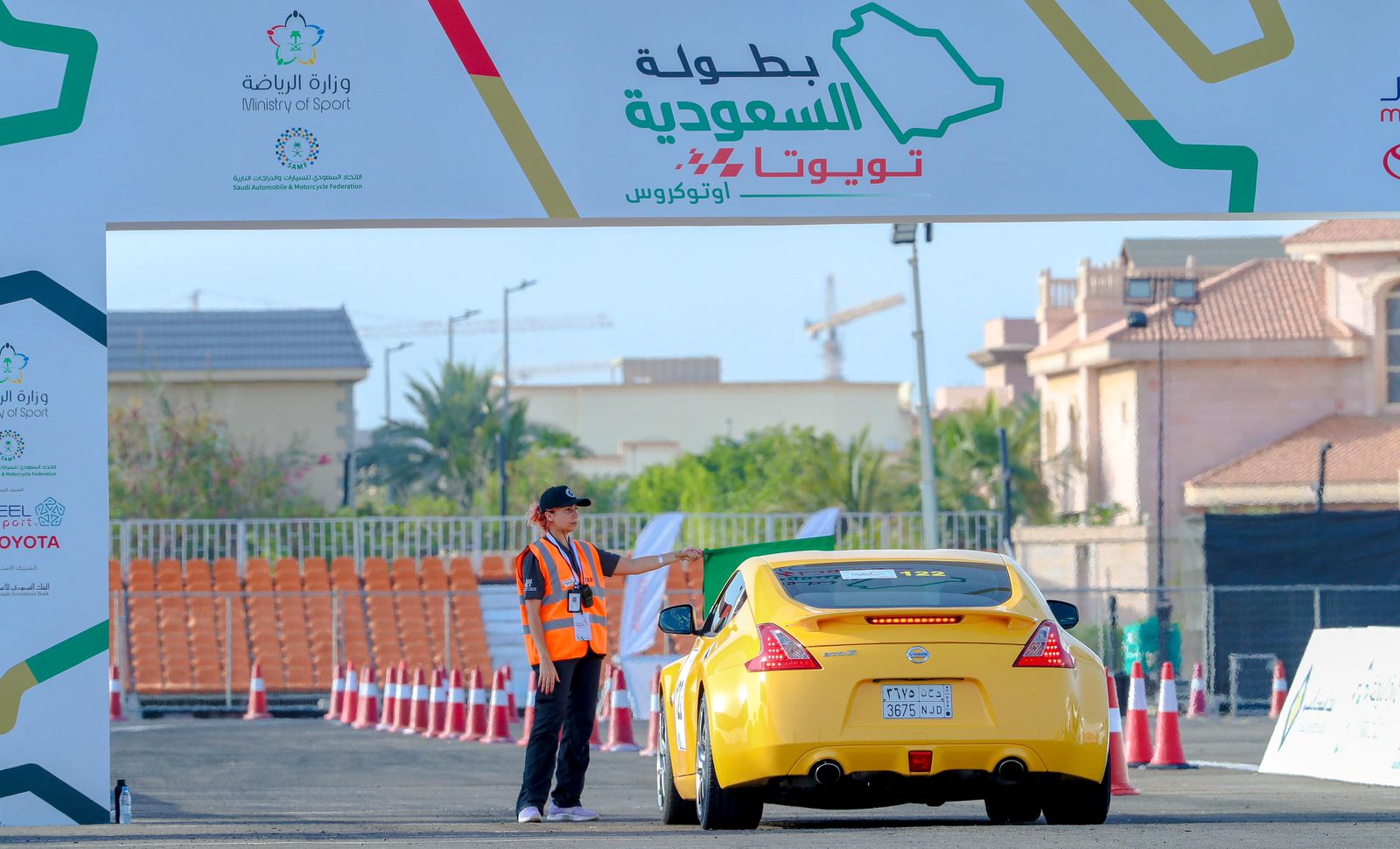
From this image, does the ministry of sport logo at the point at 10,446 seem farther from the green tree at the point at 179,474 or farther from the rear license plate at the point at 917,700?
the green tree at the point at 179,474

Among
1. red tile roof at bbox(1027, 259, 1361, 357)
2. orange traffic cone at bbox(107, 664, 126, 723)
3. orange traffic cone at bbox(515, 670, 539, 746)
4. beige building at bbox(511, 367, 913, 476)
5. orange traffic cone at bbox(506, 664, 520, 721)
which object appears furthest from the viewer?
beige building at bbox(511, 367, 913, 476)

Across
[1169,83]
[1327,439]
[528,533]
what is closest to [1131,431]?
[1327,439]

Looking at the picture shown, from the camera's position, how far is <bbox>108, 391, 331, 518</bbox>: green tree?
4894 centimetres

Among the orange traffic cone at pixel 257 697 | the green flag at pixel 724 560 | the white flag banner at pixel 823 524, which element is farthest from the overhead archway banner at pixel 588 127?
the orange traffic cone at pixel 257 697

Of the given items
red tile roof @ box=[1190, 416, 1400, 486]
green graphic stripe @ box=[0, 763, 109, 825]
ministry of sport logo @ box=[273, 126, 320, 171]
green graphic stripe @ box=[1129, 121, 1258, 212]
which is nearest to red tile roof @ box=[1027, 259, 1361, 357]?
red tile roof @ box=[1190, 416, 1400, 486]

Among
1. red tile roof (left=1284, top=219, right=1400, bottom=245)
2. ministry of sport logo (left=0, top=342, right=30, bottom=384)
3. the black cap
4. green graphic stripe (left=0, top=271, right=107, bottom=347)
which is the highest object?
red tile roof (left=1284, top=219, right=1400, bottom=245)

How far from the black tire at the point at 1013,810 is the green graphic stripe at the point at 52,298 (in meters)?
5.26

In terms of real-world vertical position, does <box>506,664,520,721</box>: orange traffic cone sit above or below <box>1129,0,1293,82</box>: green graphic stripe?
below

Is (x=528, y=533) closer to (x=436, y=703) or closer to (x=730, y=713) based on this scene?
(x=436, y=703)

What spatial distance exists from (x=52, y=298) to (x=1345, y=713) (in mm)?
9076

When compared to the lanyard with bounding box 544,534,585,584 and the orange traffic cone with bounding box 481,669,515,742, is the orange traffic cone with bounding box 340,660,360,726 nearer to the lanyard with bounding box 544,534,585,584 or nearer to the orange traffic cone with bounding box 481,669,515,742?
the orange traffic cone with bounding box 481,669,515,742

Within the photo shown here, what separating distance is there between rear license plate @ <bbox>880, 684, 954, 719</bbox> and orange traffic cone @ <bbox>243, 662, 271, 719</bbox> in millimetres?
19334

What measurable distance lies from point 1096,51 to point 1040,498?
46.9 metres

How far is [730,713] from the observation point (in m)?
9.60
